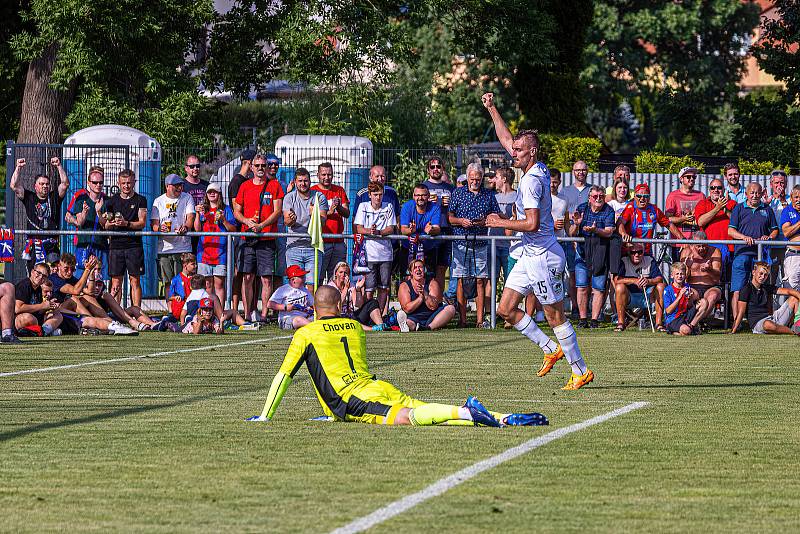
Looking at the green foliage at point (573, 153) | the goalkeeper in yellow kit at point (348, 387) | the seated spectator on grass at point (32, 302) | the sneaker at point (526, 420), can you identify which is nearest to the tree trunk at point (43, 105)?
the green foliage at point (573, 153)

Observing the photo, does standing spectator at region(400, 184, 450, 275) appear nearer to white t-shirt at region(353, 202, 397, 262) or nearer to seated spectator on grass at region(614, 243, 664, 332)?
white t-shirt at region(353, 202, 397, 262)

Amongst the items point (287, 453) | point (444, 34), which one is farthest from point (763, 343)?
point (444, 34)

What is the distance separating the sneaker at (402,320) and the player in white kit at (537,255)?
6.52 meters

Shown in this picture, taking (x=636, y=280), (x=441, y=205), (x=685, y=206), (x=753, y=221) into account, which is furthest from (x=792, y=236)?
(x=441, y=205)

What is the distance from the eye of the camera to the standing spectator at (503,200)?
65.2 feet

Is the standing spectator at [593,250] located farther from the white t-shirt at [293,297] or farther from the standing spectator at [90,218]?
the standing spectator at [90,218]

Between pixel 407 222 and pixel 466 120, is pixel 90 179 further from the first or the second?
pixel 466 120

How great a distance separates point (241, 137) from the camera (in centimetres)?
3303

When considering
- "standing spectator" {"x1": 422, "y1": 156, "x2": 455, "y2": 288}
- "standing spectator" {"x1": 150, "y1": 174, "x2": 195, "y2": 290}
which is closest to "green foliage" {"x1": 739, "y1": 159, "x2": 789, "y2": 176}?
"standing spectator" {"x1": 422, "y1": 156, "x2": 455, "y2": 288}

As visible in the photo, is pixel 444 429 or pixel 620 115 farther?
pixel 620 115

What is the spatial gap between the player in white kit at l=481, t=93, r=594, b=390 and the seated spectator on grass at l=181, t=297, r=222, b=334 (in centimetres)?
704

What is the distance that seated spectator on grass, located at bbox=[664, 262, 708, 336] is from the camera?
63.0 feet

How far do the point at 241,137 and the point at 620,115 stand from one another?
3739 cm

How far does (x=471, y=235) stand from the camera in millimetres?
19812
